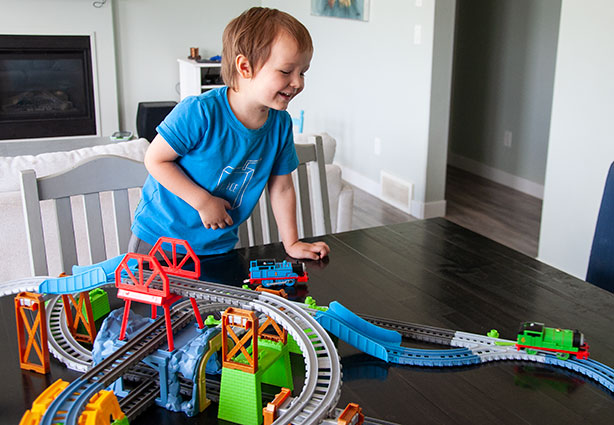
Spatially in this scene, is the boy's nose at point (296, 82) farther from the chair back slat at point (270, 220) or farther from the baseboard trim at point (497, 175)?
the baseboard trim at point (497, 175)

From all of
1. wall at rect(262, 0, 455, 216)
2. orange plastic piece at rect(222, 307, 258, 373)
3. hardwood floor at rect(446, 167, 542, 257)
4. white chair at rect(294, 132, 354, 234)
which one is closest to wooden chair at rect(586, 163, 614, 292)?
orange plastic piece at rect(222, 307, 258, 373)

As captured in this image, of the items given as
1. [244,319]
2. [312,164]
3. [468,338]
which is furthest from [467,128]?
[244,319]

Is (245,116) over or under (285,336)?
over

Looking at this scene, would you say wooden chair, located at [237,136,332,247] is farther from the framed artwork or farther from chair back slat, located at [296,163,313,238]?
the framed artwork

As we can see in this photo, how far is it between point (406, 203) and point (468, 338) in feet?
10.7

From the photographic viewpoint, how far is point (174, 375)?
911 mm

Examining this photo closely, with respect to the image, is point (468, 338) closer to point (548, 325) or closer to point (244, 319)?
point (548, 325)

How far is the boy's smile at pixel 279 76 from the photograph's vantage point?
4.19ft

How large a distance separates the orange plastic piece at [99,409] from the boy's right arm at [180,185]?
653mm

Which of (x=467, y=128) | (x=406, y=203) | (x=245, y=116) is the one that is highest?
(x=245, y=116)

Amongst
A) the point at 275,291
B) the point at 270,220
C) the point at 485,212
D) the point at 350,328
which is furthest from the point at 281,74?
the point at 485,212

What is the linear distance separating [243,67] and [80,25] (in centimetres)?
498

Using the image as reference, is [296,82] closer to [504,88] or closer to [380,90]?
[380,90]

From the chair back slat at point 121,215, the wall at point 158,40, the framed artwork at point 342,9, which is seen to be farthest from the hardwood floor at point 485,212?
the wall at point 158,40
